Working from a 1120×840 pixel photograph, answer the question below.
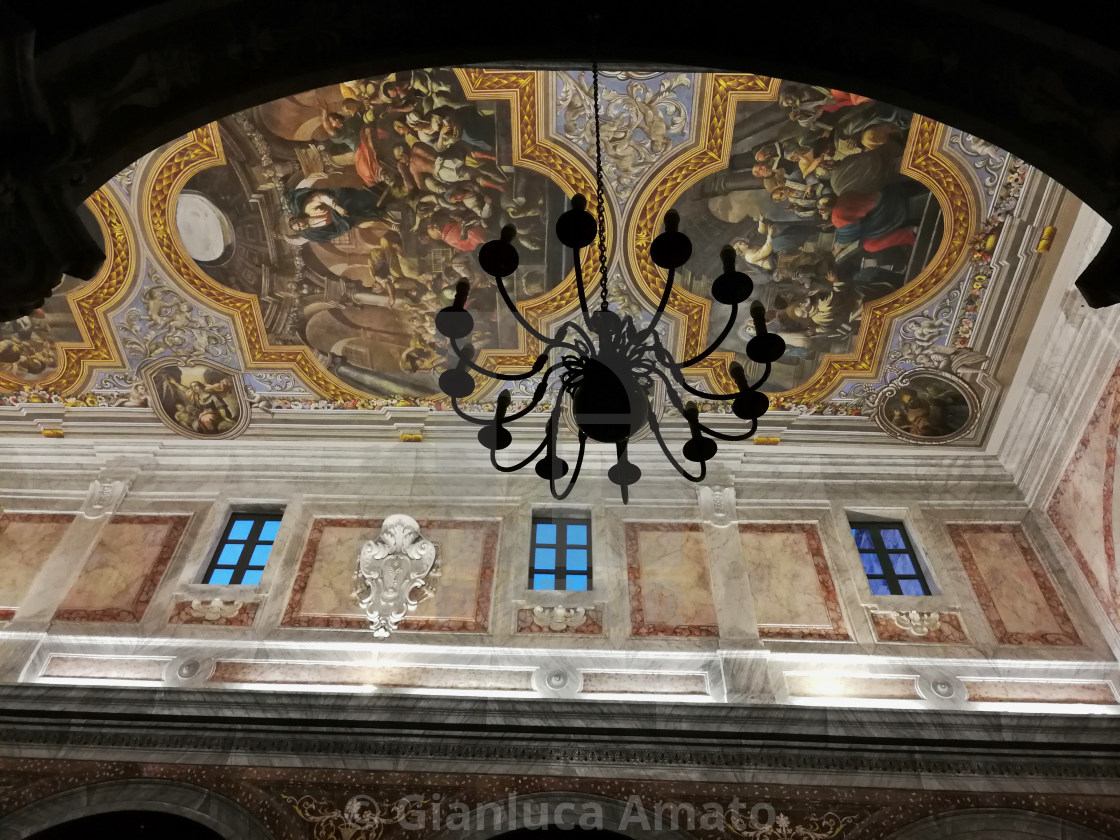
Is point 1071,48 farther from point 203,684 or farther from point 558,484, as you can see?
point 203,684

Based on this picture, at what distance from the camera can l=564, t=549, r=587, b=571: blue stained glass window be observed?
8.77 metres

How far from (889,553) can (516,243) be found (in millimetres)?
5406

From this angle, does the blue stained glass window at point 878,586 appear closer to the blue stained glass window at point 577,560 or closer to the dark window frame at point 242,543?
the blue stained glass window at point 577,560

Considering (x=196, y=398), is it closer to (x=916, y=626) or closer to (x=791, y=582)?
(x=791, y=582)

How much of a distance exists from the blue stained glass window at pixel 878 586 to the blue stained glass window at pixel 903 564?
246mm

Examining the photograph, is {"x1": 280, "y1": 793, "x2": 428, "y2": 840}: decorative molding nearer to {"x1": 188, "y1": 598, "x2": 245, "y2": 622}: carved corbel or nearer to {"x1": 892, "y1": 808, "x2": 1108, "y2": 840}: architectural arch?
{"x1": 188, "y1": 598, "x2": 245, "y2": 622}: carved corbel

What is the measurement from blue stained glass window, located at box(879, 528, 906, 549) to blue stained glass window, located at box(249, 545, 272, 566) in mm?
6898

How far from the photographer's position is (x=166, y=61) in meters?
3.36

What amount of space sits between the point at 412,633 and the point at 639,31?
6.06 meters

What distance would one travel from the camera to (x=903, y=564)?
8.84m

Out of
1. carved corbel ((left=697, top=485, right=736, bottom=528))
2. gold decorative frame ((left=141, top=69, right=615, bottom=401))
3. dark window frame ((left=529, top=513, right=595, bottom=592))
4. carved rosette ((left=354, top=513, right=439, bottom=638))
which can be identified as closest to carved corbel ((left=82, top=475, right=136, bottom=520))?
gold decorative frame ((left=141, top=69, right=615, bottom=401))

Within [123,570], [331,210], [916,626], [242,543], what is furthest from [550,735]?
[331,210]

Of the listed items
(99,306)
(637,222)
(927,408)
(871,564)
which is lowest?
(871,564)

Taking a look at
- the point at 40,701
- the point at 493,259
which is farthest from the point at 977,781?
the point at 40,701
